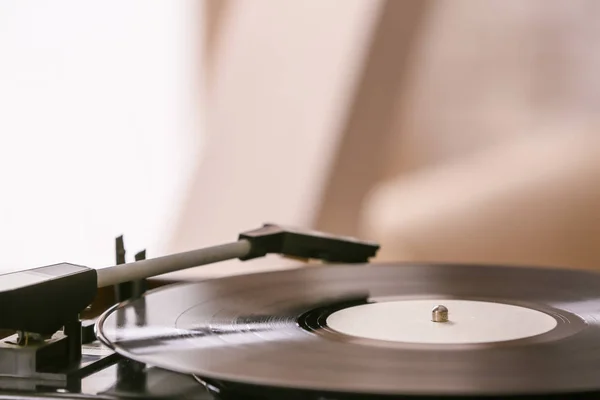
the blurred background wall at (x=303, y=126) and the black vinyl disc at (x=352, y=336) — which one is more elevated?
the blurred background wall at (x=303, y=126)

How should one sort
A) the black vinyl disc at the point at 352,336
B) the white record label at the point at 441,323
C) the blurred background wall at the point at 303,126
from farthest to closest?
the blurred background wall at the point at 303,126, the white record label at the point at 441,323, the black vinyl disc at the point at 352,336

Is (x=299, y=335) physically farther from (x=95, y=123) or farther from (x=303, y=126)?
(x=95, y=123)

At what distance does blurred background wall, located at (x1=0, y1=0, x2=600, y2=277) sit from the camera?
4.08 ft

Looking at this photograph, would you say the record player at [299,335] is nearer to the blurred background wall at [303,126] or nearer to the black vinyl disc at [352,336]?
the black vinyl disc at [352,336]

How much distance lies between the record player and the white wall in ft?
1.69

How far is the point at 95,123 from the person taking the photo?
140 centimetres

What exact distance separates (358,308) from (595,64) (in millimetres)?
616

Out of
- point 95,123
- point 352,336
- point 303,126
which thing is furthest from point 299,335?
point 95,123

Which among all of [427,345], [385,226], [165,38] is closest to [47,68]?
[165,38]

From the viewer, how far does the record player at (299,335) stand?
0.55m

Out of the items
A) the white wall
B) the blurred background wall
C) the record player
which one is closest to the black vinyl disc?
the record player

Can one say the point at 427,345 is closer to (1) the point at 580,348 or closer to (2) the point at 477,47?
(1) the point at 580,348

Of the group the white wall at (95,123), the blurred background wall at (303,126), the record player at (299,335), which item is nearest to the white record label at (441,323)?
the record player at (299,335)

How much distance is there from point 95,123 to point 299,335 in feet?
2.73
